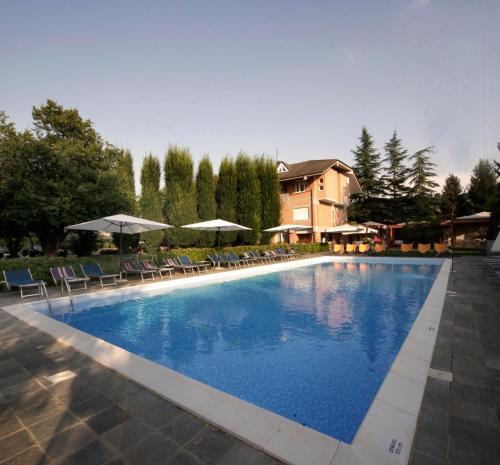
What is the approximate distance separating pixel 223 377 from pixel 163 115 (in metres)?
14.7

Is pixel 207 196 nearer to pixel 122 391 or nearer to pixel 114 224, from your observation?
pixel 114 224

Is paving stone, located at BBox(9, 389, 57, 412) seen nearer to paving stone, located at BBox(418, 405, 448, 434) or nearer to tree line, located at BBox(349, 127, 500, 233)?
paving stone, located at BBox(418, 405, 448, 434)

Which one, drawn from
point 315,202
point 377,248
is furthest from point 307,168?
point 377,248

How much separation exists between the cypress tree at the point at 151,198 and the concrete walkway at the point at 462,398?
57.2 feet

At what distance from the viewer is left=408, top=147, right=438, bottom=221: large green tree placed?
126 feet

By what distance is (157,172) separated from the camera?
20516mm

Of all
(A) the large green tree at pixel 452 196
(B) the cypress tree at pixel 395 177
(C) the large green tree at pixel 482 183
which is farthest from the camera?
(A) the large green tree at pixel 452 196

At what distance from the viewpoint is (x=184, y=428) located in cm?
258

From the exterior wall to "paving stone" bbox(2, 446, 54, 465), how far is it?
25674mm

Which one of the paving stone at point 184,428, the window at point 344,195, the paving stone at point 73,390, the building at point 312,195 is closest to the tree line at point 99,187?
the building at point 312,195

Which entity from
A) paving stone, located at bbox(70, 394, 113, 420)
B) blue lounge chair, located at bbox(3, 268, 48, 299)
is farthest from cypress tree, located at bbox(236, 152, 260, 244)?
paving stone, located at bbox(70, 394, 113, 420)

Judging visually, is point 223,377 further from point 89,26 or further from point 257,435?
point 89,26

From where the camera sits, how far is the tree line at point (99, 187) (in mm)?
14703

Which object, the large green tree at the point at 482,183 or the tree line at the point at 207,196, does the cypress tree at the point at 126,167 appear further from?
the large green tree at the point at 482,183
